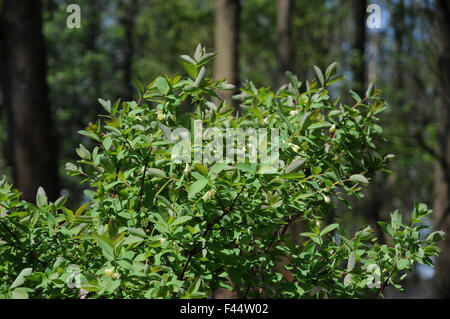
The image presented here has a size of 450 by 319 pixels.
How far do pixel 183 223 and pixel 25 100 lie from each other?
439cm

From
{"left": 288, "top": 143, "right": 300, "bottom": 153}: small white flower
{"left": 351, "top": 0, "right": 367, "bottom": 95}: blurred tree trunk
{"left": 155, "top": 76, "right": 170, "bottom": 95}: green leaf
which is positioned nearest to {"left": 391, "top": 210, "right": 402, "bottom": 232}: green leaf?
{"left": 288, "top": 143, "right": 300, "bottom": 153}: small white flower

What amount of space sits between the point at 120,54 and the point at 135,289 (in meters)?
18.8

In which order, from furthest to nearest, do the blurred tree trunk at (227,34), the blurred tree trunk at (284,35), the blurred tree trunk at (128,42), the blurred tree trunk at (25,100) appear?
the blurred tree trunk at (128,42) → the blurred tree trunk at (284,35) → the blurred tree trunk at (227,34) → the blurred tree trunk at (25,100)

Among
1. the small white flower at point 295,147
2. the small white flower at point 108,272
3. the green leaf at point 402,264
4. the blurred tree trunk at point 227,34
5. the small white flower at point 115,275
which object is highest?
the blurred tree trunk at point 227,34

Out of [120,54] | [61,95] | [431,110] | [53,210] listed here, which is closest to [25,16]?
[53,210]

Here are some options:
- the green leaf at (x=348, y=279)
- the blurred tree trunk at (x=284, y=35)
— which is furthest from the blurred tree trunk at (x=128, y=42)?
the green leaf at (x=348, y=279)

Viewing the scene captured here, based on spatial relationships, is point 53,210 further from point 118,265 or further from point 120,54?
point 120,54

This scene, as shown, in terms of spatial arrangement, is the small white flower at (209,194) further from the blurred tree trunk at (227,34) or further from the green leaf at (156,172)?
the blurred tree trunk at (227,34)

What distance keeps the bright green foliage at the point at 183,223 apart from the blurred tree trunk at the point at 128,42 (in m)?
16.1

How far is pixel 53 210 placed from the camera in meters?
2.04

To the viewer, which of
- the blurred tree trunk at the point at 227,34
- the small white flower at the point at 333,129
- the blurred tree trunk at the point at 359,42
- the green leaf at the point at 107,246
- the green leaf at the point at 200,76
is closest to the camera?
the green leaf at the point at 107,246

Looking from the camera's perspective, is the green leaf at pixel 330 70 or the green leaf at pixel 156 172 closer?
the green leaf at pixel 156 172

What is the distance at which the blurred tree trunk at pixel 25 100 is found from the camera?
531cm
